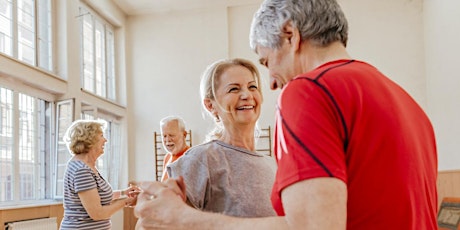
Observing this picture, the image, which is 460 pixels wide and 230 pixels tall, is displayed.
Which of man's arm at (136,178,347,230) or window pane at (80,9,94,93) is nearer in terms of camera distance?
man's arm at (136,178,347,230)

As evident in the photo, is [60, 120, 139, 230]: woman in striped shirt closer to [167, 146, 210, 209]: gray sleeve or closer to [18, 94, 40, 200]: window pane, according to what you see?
[167, 146, 210, 209]: gray sleeve

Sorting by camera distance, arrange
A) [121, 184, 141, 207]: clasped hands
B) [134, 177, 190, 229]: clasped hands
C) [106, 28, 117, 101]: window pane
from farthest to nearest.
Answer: [106, 28, 117, 101]: window pane < [121, 184, 141, 207]: clasped hands < [134, 177, 190, 229]: clasped hands

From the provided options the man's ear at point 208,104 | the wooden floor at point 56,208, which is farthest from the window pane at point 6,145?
the man's ear at point 208,104

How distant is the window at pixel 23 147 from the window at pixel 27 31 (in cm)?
47

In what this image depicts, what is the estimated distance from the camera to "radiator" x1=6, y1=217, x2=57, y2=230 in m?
4.00

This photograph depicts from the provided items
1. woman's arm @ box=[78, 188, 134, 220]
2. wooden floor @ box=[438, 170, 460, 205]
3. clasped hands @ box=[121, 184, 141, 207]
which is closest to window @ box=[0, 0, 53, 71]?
woman's arm @ box=[78, 188, 134, 220]

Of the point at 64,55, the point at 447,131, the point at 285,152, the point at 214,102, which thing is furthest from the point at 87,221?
the point at 447,131

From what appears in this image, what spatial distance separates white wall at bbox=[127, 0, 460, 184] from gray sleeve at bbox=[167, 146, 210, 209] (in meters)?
5.89

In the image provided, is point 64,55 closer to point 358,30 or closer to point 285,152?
point 358,30

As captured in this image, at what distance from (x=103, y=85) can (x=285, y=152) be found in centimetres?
716

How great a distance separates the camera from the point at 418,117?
884 mm

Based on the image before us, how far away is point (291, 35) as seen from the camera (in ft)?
2.91

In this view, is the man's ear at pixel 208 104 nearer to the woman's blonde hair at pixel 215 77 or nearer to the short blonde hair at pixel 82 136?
the woman's blonde hair at pixel 215 77

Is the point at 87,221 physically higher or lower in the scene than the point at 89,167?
lower
